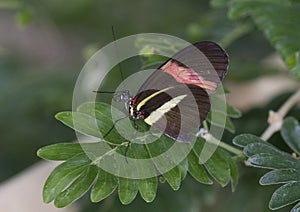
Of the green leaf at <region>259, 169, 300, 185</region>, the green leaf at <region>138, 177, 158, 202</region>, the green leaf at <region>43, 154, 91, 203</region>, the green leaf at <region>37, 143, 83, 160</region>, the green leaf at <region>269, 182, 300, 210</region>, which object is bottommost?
the green leaf at <region>269, 182, 300, 210</region>

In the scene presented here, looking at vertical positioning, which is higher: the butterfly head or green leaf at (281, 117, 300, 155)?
the butterfly head

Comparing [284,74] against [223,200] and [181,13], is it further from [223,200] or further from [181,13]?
[181,13]

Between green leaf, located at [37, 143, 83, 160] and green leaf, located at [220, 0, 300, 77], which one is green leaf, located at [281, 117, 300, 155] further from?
green leaf, located at [37, 143, 83, 160]

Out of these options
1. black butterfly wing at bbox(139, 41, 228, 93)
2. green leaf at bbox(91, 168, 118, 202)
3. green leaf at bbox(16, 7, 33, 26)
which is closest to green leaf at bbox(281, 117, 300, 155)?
black butterfly wing at bbox(139, 41, 228, 93)

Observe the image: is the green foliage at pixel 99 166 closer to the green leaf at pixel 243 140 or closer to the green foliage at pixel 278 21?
the green leaf at pixel 243 140

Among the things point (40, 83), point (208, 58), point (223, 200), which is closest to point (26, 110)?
point (40, 83)

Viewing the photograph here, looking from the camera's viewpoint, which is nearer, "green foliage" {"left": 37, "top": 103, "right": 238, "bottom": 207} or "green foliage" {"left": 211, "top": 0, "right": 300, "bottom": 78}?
"green foliage" {"left": 37, "top": 103, "right": 238, "bottom": 207}
